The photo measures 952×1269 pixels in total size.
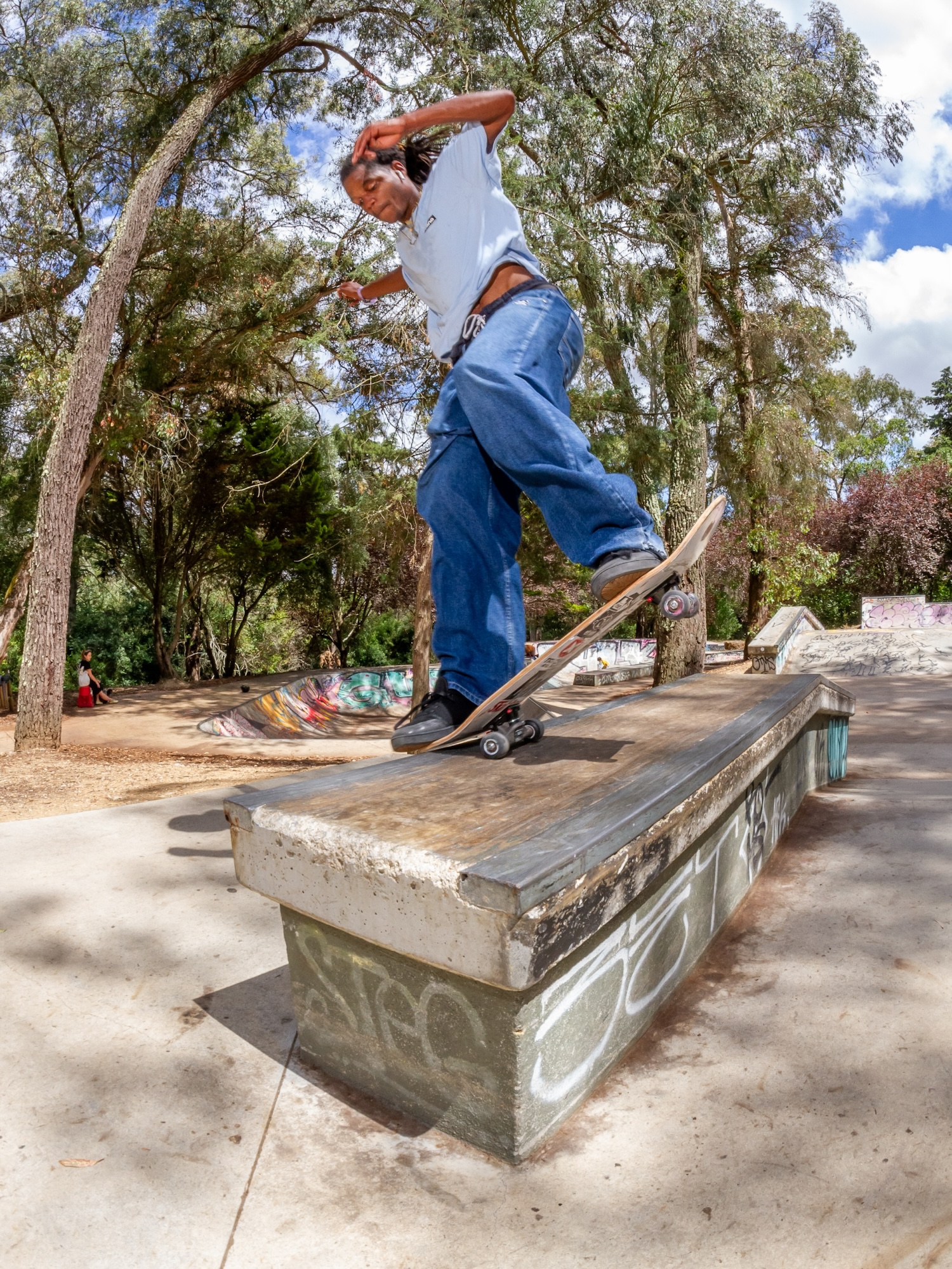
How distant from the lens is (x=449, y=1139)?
3.93ft

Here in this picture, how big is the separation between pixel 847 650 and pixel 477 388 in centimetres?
1522

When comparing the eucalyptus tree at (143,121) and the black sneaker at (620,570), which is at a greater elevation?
the eucalyptus tree at (143,121)

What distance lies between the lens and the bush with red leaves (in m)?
25.4

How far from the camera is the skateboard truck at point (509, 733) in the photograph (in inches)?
74.7

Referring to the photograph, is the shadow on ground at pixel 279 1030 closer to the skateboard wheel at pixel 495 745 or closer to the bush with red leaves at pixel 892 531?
the skateboard wheel at pixel 495 745

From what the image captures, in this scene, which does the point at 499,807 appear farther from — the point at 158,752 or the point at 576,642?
the point at 158,752

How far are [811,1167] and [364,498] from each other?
481 inches

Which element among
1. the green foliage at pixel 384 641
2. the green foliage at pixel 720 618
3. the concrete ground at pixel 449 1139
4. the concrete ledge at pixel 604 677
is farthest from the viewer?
the green foliage at pixel 720 618

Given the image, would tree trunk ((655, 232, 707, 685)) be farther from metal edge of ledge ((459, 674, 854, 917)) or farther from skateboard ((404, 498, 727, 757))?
metal edge of ledge ((459, 674, 854, 917))

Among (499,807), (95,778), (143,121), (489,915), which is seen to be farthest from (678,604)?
(143,121)

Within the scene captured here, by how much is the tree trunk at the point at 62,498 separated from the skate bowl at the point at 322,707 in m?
3.97

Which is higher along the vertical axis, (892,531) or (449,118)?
(892,531)

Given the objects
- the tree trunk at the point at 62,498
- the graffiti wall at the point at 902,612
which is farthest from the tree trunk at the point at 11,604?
the graffiti wall at the point at 902,612

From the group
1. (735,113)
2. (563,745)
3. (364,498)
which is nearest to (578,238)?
(735,113)
